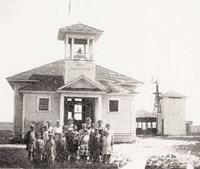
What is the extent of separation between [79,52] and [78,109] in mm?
2475

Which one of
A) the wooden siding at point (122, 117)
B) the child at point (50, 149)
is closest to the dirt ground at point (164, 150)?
the wooden siding at point (122, 117)

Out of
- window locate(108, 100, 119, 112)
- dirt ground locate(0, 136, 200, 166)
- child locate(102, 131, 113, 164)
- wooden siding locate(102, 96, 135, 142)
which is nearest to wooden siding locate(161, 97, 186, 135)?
wooden siding locate(102, 96, 135, 142)

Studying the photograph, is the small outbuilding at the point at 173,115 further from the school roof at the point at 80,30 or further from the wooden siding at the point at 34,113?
the wooden siding at the point at 34,113

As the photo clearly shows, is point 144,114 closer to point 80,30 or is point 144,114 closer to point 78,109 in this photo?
point 78,109

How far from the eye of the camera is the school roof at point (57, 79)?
13249mm

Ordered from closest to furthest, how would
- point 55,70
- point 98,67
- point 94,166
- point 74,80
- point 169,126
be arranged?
1. point 94,166
2. point 74,80
3. point 55,70
4. point 98,67
5. point 169,126

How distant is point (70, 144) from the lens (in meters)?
7.65

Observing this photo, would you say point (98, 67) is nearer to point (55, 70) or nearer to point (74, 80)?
point (55, 70)

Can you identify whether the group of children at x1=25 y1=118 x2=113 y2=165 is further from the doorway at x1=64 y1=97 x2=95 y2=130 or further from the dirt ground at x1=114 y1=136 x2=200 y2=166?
the doorway at x1=64 y1=97 x2=95 y2=130

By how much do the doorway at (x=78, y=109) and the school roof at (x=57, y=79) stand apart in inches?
34.1

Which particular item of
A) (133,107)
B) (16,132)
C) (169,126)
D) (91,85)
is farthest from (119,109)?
(169,126)

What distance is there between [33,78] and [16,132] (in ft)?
7.21

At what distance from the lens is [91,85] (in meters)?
12.8

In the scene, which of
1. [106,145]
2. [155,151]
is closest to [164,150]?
[155,151]
